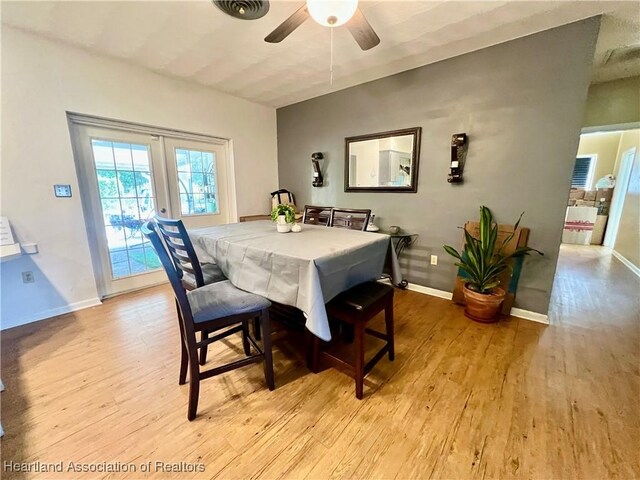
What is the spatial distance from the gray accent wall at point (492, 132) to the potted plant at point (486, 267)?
0.76ft

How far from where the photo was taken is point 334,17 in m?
1.47

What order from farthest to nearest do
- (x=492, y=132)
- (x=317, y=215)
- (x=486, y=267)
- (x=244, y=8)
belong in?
(x=317, y=215) → (x=492, y=132) → (x=486, y=267) → (x=244, y=8)

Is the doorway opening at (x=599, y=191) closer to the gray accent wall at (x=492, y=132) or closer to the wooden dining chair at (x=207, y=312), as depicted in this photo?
the gray accent wall at (x=492, y=132)

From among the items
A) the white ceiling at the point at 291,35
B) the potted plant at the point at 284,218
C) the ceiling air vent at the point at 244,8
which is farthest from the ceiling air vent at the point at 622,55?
the potted plant at the point at 284,218

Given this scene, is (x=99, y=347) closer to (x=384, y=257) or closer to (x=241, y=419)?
(x=241, y=419)

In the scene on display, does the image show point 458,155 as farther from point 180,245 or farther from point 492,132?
point 180,245

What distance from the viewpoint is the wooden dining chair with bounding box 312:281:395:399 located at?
1450 mm

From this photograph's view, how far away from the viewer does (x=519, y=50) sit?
226 centimetres

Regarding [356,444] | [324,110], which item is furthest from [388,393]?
[324,110]

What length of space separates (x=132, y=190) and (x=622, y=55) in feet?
17.6

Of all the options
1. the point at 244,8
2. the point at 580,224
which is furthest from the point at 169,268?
the point at 580,224

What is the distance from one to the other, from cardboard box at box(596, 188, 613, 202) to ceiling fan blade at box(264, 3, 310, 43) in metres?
7.13

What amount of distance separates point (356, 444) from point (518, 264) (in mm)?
2251

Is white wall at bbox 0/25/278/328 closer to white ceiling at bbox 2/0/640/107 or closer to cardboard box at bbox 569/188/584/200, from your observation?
white ceiling at bbox 2/0/640/107
